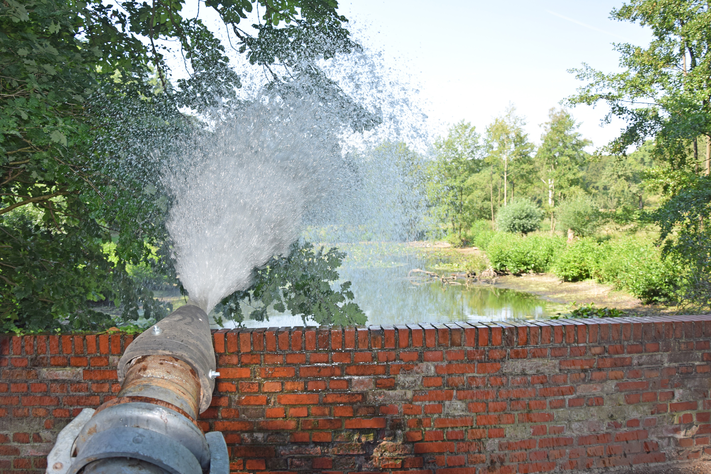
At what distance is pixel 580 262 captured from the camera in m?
18.3

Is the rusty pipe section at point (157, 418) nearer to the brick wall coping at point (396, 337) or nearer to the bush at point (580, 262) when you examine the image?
the brick wall coping at point (396, 337)

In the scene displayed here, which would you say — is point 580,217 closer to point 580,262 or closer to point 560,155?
point 580,262

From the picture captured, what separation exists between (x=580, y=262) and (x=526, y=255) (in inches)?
135

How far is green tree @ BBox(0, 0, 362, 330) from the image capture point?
11.6 ft

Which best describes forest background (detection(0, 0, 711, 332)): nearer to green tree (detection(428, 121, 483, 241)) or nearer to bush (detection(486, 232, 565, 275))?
bush (detection(486, 232, 565, 275))

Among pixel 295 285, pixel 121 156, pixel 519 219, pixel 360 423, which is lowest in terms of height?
pixel 360 423

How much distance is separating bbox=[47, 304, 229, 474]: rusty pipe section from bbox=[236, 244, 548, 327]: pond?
384cm

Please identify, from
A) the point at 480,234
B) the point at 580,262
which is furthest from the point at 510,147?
the point at 580,262

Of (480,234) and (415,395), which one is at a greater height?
(480,234)

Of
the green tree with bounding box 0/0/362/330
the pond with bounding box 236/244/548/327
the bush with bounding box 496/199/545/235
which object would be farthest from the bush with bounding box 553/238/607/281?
the green tree with bounding box 0/0/362/330

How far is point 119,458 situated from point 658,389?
3641 mm

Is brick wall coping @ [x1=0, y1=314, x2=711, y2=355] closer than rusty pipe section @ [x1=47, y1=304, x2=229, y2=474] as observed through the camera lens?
No

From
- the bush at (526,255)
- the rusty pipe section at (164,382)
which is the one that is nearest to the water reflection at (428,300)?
the bush at (526,255)

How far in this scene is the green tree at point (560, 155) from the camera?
126 feet
